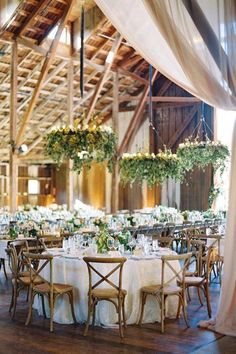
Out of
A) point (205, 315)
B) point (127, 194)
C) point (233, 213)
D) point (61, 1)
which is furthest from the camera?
point (127, 194)

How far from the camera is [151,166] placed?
13.2m

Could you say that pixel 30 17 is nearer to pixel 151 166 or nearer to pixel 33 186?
pixel 151 166

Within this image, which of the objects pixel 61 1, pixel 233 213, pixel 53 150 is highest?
pixel 61 1

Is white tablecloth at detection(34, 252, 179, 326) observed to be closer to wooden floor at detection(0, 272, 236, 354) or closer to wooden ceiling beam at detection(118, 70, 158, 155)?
wooden floor at detection(0, 272, 236, 354)

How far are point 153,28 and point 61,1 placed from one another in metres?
8.85

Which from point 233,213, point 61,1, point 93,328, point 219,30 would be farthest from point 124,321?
point 61,1


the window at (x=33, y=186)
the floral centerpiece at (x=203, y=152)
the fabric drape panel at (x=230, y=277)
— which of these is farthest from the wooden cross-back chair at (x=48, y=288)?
the window at (x=33, y=186)

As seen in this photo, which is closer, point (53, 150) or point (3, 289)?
point (3, 289)

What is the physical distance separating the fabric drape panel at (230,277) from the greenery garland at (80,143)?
14.1 feet

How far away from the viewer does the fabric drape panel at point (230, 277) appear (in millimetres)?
5480

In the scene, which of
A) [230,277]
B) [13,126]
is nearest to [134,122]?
[13,126]

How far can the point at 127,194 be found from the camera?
2122 cm

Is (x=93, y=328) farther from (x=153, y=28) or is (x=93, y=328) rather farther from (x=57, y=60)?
(x=57, y=60)

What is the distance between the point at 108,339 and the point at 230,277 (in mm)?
1433
